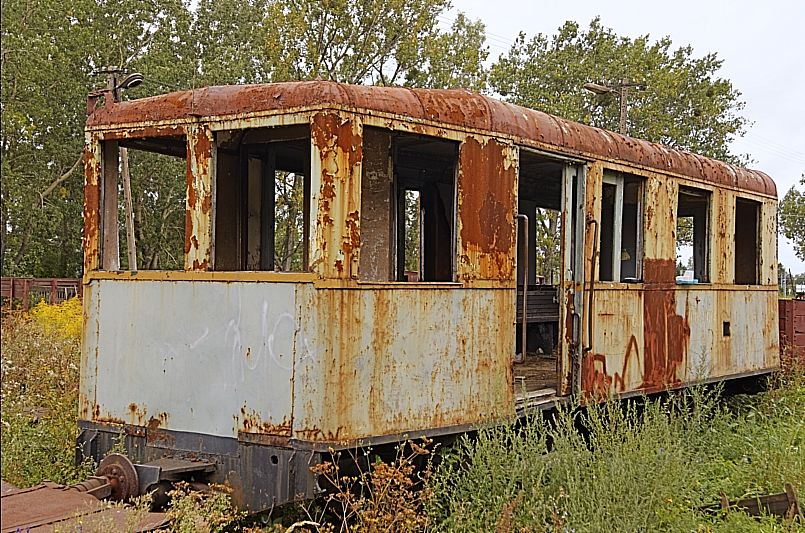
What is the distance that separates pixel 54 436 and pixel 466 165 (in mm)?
3748

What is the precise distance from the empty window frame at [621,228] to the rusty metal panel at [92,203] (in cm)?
424

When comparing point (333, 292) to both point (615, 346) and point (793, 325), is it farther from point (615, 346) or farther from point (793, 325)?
point (793, 325)

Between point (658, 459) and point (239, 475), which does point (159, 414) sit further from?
point (658, 459)

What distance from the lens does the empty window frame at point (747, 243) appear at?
11.0 meters

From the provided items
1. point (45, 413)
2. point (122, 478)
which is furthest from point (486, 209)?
point (45, 413)

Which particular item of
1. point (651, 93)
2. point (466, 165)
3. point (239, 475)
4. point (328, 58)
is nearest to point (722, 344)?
point (466, 165)

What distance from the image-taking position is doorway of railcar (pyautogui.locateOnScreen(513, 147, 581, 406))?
7145mm

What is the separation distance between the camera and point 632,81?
3139 centimetres

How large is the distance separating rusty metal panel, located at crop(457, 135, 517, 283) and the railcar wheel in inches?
97.3

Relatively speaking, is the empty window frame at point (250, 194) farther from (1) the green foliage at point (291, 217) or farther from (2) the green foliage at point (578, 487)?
(1) the green foliage at point (291, 217)

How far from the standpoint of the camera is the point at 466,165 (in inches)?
242

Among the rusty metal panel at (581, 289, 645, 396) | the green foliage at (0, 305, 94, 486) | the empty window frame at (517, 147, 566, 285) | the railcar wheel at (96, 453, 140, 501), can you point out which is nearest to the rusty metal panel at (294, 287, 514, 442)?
the railcar wheel at (96, 453, 140, 501)

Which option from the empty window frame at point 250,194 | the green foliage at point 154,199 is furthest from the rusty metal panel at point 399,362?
the green foliage at point 154,199

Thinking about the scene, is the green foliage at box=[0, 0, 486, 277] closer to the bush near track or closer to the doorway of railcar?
the bush near track
